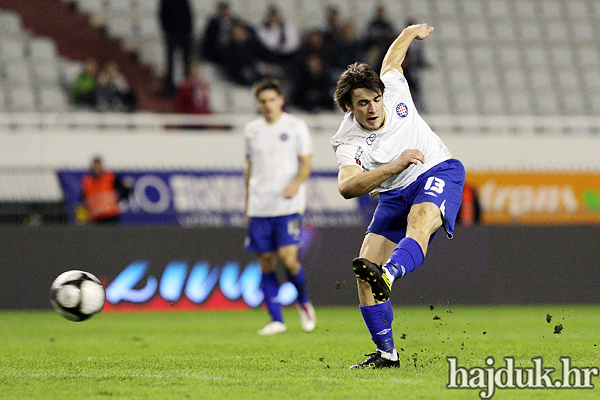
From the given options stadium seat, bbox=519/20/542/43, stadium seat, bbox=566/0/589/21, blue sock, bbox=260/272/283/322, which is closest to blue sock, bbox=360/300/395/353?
blue sock, bbox=260/272/283/322

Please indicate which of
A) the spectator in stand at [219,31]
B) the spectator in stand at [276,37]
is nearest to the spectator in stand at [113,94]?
the spectator in stand at [219,31]

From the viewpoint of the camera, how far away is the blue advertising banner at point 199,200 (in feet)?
44.3

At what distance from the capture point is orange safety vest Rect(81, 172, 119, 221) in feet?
42.5

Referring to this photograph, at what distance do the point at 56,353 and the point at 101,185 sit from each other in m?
6.11

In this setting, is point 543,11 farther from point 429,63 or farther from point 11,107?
point 11,107

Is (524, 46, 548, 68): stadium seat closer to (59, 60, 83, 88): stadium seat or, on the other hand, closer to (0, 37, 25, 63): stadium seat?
(59, 60, 83, 88): stadium seat

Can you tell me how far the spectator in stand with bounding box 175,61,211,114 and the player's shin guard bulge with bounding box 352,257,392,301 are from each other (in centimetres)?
1055

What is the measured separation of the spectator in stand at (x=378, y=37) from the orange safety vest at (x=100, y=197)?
564cm

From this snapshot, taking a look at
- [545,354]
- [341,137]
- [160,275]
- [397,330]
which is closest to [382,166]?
[341,137]

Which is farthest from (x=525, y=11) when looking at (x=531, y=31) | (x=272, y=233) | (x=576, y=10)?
(x=272, y=233)

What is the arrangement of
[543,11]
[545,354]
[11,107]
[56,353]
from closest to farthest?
[545,354]
[56,353]
[11,107]
[543,11]

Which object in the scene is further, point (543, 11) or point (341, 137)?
point (543, 11)

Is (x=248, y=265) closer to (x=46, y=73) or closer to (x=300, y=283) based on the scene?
(x=300, y=283)

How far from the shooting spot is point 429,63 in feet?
60.1
